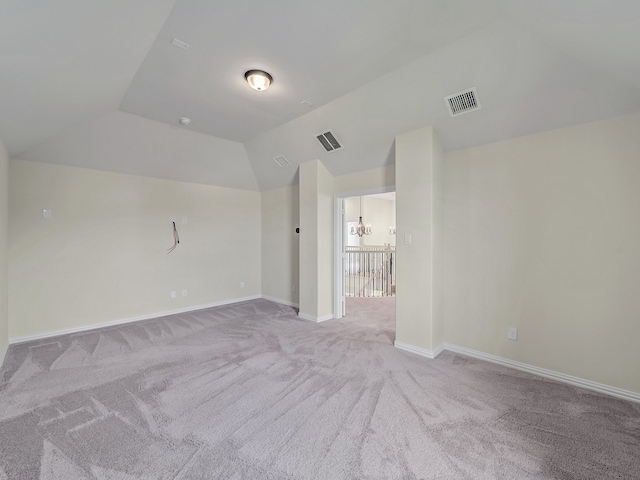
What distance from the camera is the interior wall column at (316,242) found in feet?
14.8

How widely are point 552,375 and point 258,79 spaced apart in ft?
13.3

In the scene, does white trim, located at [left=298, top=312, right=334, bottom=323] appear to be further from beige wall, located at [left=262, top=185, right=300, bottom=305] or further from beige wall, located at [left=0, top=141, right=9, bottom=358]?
beige wall, located at [left=0, top=141, right=9, bottom=358]

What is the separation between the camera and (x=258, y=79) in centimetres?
269

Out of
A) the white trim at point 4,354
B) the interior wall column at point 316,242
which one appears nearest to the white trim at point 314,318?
the interior wall column at point 316,242

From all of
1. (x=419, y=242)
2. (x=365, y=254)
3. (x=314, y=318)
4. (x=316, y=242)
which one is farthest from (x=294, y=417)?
(x=365, y=254)

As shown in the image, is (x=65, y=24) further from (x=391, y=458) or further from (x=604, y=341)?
(x=604, y=341)

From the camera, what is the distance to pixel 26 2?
132cm

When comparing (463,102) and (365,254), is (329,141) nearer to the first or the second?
(463,102)

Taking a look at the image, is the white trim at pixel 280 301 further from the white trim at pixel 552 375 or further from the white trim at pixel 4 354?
the white trim at pixel 4 354

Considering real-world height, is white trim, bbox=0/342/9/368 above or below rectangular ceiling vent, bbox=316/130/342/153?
below

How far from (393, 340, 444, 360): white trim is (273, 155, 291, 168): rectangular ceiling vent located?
331 cm

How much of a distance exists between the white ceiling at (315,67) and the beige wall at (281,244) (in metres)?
1.97

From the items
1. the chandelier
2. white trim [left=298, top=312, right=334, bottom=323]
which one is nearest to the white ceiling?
white trim [left=298, top=312, right=334, bottom=323]

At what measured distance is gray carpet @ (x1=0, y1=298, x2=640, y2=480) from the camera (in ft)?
5.39
